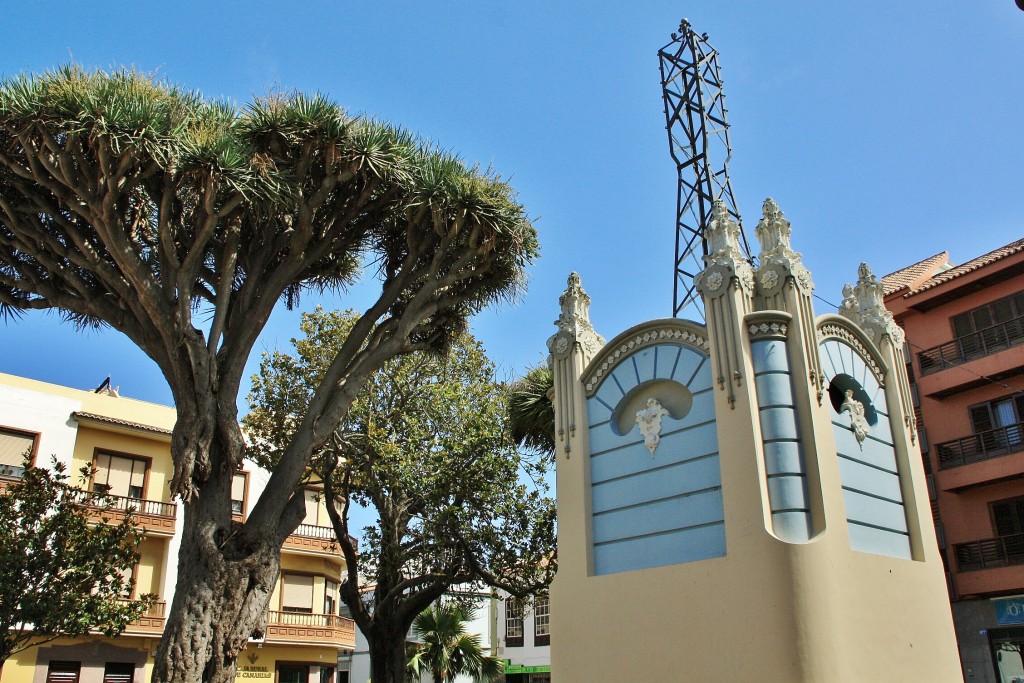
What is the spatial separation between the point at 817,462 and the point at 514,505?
10.5 meters

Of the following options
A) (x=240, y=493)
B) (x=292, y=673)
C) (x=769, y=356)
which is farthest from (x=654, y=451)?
(x=292, y=673)

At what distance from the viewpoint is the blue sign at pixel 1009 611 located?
23.8 m

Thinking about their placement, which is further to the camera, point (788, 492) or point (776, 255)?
point (776, 255)

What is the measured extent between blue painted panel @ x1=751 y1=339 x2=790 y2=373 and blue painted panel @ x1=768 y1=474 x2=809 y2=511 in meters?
1.53

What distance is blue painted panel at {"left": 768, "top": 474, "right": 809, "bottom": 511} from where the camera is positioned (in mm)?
11578

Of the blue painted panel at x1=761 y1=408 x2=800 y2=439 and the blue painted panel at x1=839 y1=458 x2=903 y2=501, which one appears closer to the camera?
the blue painted panel at x1=761 y1=408 x2=800 y2=439

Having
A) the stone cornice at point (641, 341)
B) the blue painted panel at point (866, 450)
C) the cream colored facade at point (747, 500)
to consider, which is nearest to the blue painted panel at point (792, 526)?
the cream colored facade at point (747, 500)

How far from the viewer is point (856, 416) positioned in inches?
518

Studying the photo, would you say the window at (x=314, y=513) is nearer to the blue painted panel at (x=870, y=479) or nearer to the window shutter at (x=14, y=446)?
the window shutter at (x=14, y=446)

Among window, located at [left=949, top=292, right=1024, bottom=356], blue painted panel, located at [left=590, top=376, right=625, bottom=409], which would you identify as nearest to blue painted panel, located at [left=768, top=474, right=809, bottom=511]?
blue painted panel, located at [left=590, top=376, right=625, bottom=409]

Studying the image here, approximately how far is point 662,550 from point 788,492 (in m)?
2.04

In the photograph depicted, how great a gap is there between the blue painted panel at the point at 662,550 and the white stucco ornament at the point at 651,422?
1.29 m

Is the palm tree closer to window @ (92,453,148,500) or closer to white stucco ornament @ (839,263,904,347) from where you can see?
window @ (92,453,148,500)

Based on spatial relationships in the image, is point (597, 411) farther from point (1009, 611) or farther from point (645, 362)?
point (1009, 611)
